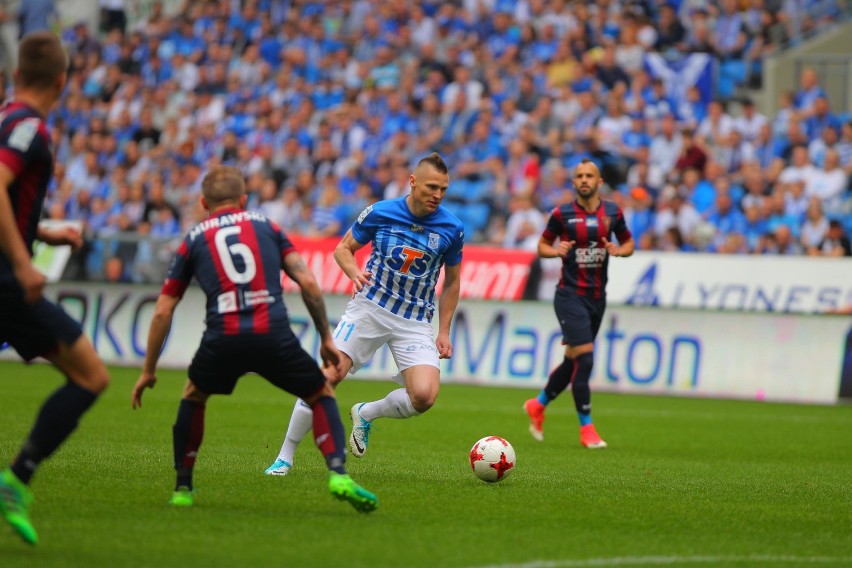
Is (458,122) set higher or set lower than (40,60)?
higher

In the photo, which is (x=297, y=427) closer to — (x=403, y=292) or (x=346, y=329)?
(x=346, y=329)

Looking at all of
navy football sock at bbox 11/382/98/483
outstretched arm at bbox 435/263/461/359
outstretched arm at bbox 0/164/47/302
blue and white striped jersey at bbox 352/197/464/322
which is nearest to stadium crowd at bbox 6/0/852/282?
outstretched arm at bbox 435/263/461/359

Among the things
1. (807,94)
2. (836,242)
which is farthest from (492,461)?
(807,94)

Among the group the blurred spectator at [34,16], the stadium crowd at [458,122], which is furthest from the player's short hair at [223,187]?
the blurred spectator at [34,16]

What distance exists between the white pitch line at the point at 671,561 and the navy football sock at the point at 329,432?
1.46m

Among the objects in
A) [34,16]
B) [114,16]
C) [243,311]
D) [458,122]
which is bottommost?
[243,311]

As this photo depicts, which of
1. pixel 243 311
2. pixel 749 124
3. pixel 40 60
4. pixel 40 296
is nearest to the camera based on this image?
pixel 40 296

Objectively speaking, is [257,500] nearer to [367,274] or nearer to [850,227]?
[367,274]

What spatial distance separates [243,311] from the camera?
722 centimetres

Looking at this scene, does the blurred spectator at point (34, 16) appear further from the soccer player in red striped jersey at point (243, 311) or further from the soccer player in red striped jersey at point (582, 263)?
the soccer player in red striped jersey at point (243, 311)

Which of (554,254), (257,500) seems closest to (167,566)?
(257,500)

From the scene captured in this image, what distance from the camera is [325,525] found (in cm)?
716

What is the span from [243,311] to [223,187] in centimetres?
69

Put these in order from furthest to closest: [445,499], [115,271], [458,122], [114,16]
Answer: [114,16]
[458,122]
[115,271]
[445,499]
